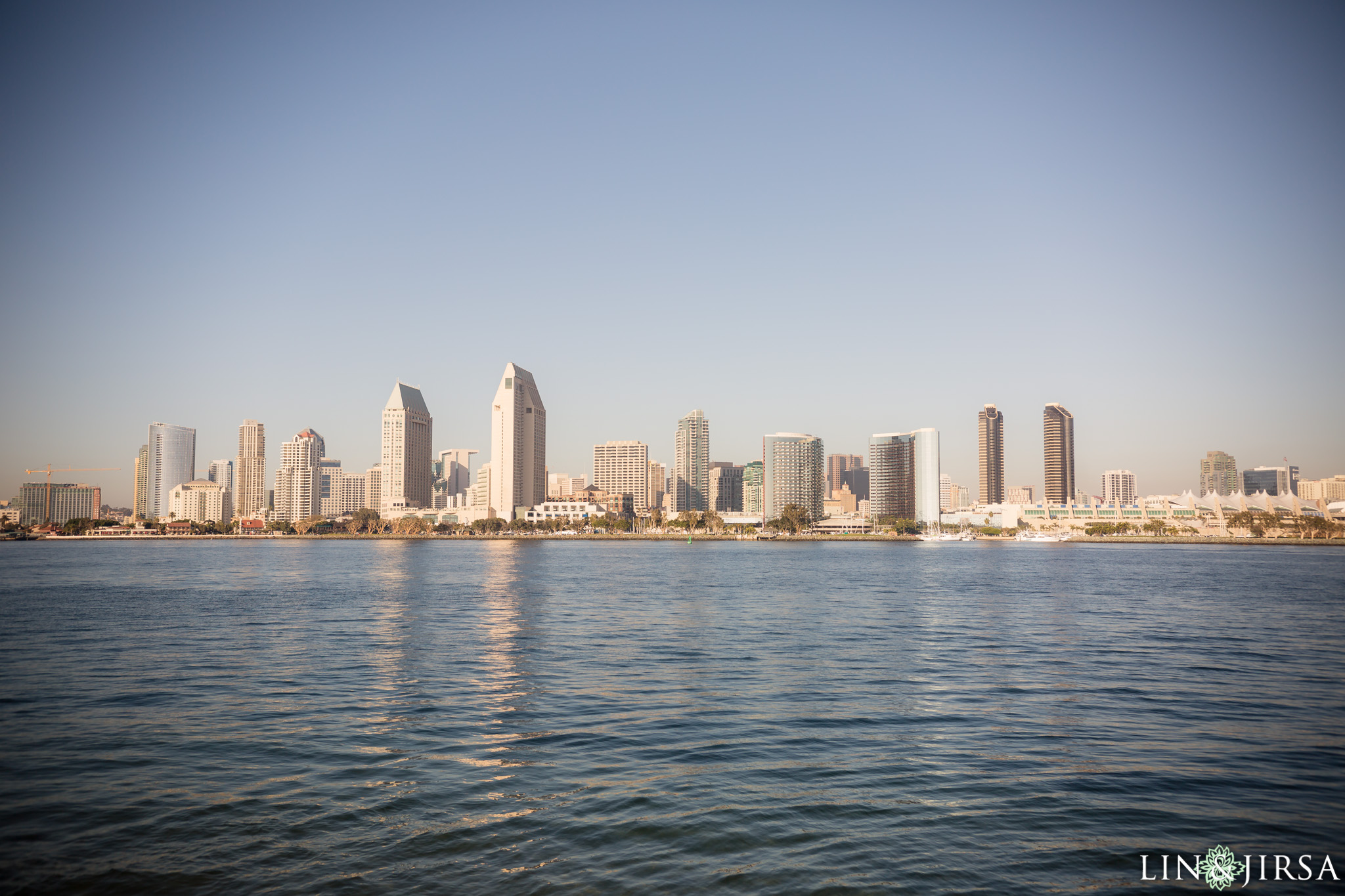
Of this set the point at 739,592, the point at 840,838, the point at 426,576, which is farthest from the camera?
the point at 426,576

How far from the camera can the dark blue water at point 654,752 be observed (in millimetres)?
12414

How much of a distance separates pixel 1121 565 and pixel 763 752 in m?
118

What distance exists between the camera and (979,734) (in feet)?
65.7

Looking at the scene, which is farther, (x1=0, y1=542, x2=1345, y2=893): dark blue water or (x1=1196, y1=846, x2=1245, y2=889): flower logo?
(x1=0, y1=542, x2=1345, y2=893): dark blue water

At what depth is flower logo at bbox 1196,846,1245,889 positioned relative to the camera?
12.0m

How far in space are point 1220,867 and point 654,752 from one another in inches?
423

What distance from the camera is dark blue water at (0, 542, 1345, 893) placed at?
Result: 12414mm

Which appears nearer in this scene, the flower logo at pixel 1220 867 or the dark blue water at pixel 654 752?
the flower logo at pixel 1220 867

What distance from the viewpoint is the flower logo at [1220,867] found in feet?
39.5

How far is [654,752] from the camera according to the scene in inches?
721

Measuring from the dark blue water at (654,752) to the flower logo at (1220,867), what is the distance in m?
0.31

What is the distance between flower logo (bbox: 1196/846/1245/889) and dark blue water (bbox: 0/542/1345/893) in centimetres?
31

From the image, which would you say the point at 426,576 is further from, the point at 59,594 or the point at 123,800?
the point at 123,800

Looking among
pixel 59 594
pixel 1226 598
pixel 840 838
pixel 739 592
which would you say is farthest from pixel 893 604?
pixel 59 594
